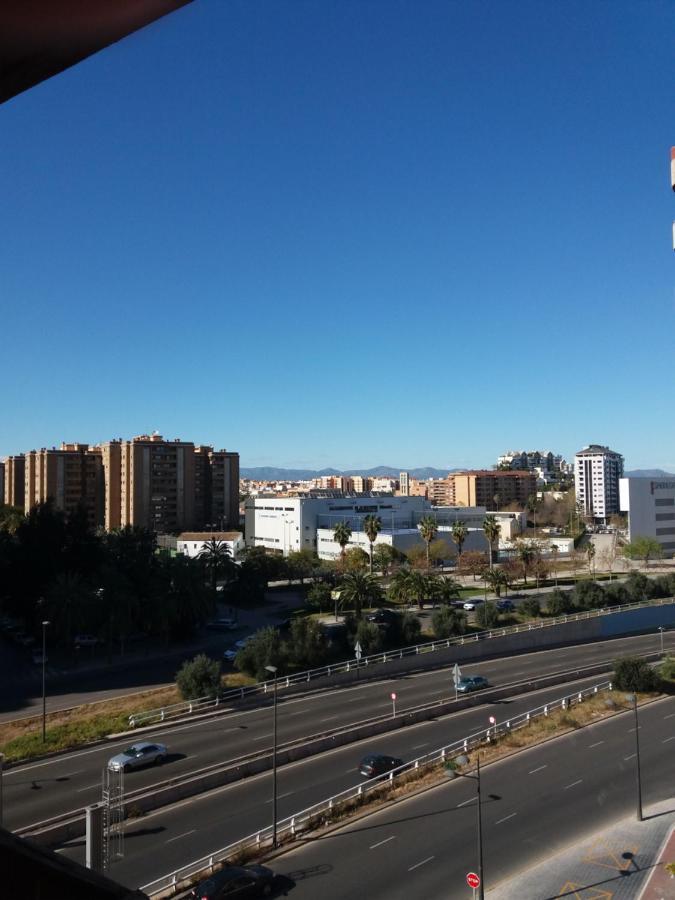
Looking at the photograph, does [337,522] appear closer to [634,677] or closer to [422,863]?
[634,677]

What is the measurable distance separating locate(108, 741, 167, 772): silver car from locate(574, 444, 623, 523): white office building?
453ft

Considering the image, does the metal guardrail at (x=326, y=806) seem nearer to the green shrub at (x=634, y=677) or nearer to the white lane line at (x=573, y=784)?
the green shrub at (x=634, y=677)

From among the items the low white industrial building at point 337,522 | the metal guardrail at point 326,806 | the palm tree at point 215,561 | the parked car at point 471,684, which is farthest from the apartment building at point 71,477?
the metal guardrail at point 326,806

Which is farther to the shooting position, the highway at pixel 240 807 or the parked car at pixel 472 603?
the parked car at pixel 472 603

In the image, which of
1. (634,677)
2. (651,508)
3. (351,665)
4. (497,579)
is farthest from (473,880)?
(651,508)

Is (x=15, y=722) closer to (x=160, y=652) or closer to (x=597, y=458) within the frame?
(x=160, y=652)

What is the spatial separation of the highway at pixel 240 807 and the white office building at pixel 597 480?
131m

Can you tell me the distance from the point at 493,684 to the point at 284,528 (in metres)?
52.1

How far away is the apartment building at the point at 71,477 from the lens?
9269cm

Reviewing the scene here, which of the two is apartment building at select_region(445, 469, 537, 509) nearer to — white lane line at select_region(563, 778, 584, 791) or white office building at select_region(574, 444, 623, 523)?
white office building at select_region(574, 444, 623, 523)

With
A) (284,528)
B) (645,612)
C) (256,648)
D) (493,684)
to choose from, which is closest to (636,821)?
(493,684)

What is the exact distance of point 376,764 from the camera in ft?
64.7

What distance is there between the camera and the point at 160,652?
37938 millimetres

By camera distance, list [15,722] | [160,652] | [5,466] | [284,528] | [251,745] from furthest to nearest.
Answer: [5,466], [284,528], [160,652], [15,722], [251,745]
